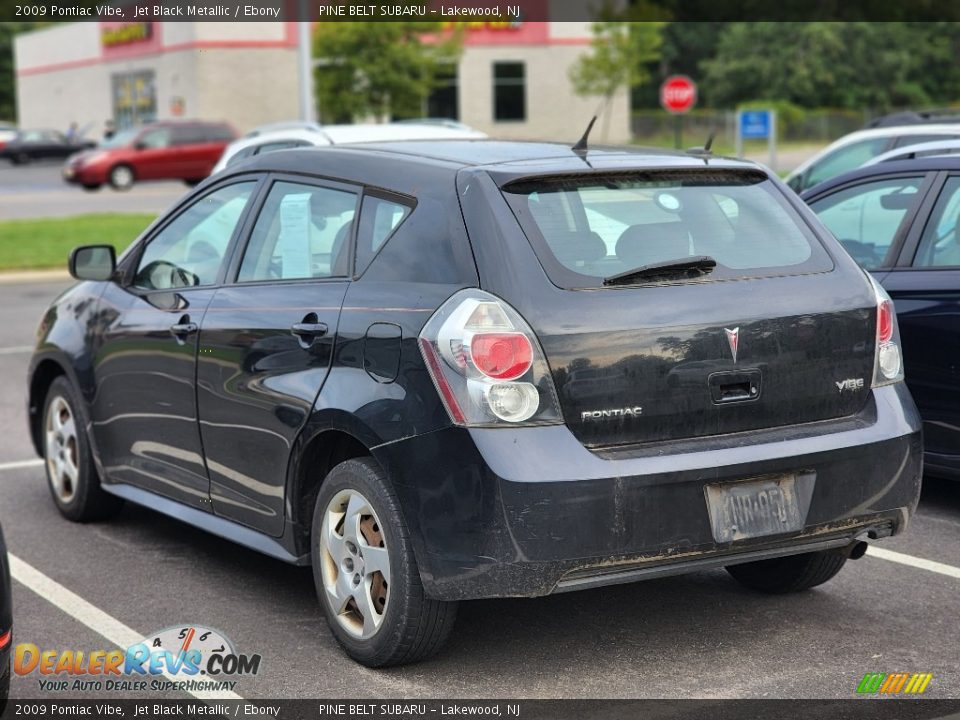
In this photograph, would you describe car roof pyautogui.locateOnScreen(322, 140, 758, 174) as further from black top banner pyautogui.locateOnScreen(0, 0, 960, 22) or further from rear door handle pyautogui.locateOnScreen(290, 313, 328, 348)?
black top banner pyautogui.locateOnScreen(0, 0, 960, 22)

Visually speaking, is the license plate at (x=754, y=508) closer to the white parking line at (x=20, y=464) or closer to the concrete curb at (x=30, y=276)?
the white parking line at (x=20, y=464)

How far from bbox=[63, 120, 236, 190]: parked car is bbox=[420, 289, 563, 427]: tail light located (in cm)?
3794

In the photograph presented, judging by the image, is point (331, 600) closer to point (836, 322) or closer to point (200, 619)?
point (200, 619)

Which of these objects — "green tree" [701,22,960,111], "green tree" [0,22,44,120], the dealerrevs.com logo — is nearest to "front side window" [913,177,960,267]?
the dealerrevs.com logo

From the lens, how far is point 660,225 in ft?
15.7

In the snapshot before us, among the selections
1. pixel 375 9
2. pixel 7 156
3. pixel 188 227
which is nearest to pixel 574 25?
pixel 375 9

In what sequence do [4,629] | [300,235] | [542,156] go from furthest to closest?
1. [300,235]
2. [542,156]
3. [4,629]

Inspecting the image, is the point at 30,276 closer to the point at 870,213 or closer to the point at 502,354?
the point at 870,213

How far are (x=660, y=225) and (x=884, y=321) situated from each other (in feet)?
2.73

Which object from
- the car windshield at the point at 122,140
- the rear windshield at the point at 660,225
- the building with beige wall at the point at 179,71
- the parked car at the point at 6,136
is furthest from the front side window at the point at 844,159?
the parked car at the point at 6,136

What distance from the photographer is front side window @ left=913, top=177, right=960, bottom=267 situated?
6539 mm

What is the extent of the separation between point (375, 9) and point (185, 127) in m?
6.79

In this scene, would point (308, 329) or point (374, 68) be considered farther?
point (374, 68)

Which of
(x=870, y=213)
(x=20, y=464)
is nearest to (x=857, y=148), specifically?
(x=870, y=213)
